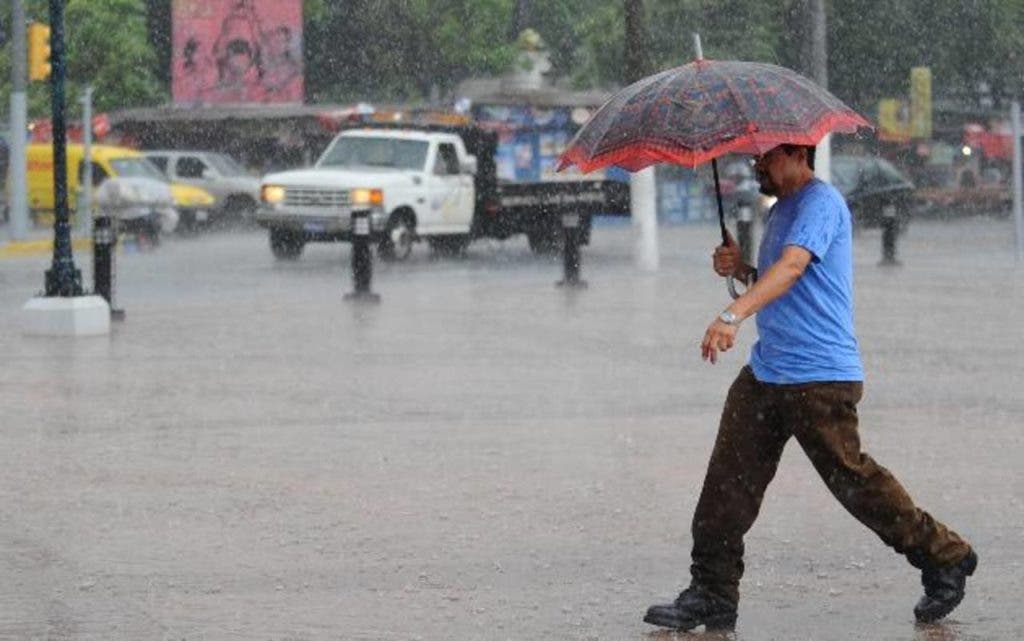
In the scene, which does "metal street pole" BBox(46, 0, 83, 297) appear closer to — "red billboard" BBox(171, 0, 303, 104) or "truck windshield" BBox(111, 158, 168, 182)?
"truck windshield" BBox(111, 158, 168, 182)

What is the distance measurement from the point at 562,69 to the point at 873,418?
58.4 metres

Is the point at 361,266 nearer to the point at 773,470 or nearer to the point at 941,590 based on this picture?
the point at 773,470

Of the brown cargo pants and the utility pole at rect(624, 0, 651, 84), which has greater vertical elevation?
the utility pole at rect(624, 0, 651, 84)

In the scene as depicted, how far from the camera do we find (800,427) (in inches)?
299

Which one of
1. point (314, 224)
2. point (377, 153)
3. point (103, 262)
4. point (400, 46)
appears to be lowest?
point (103, 262)

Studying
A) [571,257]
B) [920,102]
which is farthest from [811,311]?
[920,102]

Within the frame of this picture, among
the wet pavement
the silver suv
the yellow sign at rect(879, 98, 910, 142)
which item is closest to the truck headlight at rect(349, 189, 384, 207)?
the wet pavement

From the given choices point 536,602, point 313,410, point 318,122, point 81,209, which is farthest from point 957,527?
point 318,122

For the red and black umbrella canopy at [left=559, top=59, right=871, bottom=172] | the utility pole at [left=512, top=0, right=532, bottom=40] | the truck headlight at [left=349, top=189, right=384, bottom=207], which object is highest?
the utility pole at [left=512, top=0, right=532, bottom=40]

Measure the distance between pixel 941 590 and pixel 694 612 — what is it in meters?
0.79

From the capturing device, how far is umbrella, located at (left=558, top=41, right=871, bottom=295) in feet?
24.4

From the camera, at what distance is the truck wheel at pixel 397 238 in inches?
1272

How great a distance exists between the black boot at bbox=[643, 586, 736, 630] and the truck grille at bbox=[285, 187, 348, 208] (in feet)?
80.5

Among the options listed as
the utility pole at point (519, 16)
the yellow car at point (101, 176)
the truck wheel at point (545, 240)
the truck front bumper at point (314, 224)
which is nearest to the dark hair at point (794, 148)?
the truck front bumper at point (314, 224)
